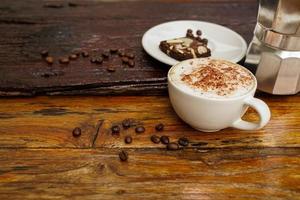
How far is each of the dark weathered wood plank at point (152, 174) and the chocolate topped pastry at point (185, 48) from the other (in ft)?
1.01

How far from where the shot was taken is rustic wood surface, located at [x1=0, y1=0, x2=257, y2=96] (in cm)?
86

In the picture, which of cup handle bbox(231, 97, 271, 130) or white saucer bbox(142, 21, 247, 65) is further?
white saucer bbox(142, 21, 247, 65)

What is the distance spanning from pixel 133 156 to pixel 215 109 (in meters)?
0.18

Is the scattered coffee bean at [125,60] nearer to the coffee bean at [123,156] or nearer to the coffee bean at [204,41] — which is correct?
the coffee bean at [204,41]

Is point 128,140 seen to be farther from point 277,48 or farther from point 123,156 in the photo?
point 277,48

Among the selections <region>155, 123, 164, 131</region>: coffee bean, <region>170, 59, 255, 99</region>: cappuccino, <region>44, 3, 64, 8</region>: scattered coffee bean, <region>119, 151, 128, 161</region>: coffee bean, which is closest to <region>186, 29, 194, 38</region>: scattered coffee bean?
<region>170, 59, 255, 99</region>: cappuccino

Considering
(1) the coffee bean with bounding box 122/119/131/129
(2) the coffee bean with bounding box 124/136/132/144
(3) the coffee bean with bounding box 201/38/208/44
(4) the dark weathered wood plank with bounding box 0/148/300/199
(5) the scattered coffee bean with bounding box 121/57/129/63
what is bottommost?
(4) the dark weathered wood plank with bounding box 0/148/300/199

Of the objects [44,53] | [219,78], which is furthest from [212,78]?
[44,53]

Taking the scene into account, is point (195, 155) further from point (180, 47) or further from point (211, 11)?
point (211, 11)

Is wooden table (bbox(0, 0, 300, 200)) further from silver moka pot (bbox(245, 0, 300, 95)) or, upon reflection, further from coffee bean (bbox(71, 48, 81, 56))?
coffee bean (bbox(71, 48, 81, 56))

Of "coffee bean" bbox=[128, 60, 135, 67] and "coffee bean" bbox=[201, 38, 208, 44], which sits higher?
"coffee bean" bbox=[201, 38, 208, 44]

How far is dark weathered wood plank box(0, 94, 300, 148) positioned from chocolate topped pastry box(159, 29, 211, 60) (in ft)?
0.45

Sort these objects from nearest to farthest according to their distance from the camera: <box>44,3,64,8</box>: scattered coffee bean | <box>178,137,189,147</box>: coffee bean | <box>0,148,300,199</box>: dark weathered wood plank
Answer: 1. <box>0,148,300,199</box>: dark weathered wood plank
2. <box>178,137,189,147</box>: coffee bean
3. <box>44,3,64,8</box>: scattered coffee bean

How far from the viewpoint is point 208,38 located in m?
1.08
